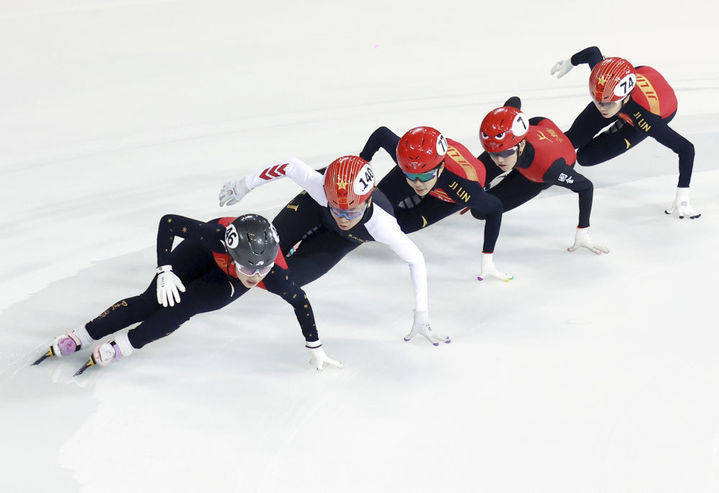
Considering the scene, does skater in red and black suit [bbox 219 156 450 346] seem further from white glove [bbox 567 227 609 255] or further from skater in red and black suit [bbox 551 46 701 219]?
skater in red and black suit [bbox 551 46 701 219]

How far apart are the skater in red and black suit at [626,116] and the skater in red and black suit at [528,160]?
17.0 inches

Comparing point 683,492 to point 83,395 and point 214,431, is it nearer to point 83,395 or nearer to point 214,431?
point 214,431

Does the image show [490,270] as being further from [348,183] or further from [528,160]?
[348,183]

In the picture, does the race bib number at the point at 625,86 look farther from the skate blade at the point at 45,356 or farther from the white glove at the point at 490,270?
the skate blade at the point at 45,356

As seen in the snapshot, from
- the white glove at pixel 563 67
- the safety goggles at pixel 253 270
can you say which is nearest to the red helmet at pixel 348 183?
the safety goggles at pixel 253 270

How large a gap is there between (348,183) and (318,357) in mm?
872

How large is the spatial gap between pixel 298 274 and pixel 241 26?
214 inches

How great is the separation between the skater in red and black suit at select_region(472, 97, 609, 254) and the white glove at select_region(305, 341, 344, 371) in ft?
5.01

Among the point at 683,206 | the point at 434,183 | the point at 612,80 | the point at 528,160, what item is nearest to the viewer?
the point at 434,183

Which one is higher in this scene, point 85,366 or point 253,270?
point 253,270

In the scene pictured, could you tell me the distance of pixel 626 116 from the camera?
19.1ft

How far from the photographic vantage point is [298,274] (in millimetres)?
4793

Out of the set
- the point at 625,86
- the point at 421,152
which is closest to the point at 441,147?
the point at 421,152

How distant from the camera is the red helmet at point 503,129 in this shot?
501 centimetres
